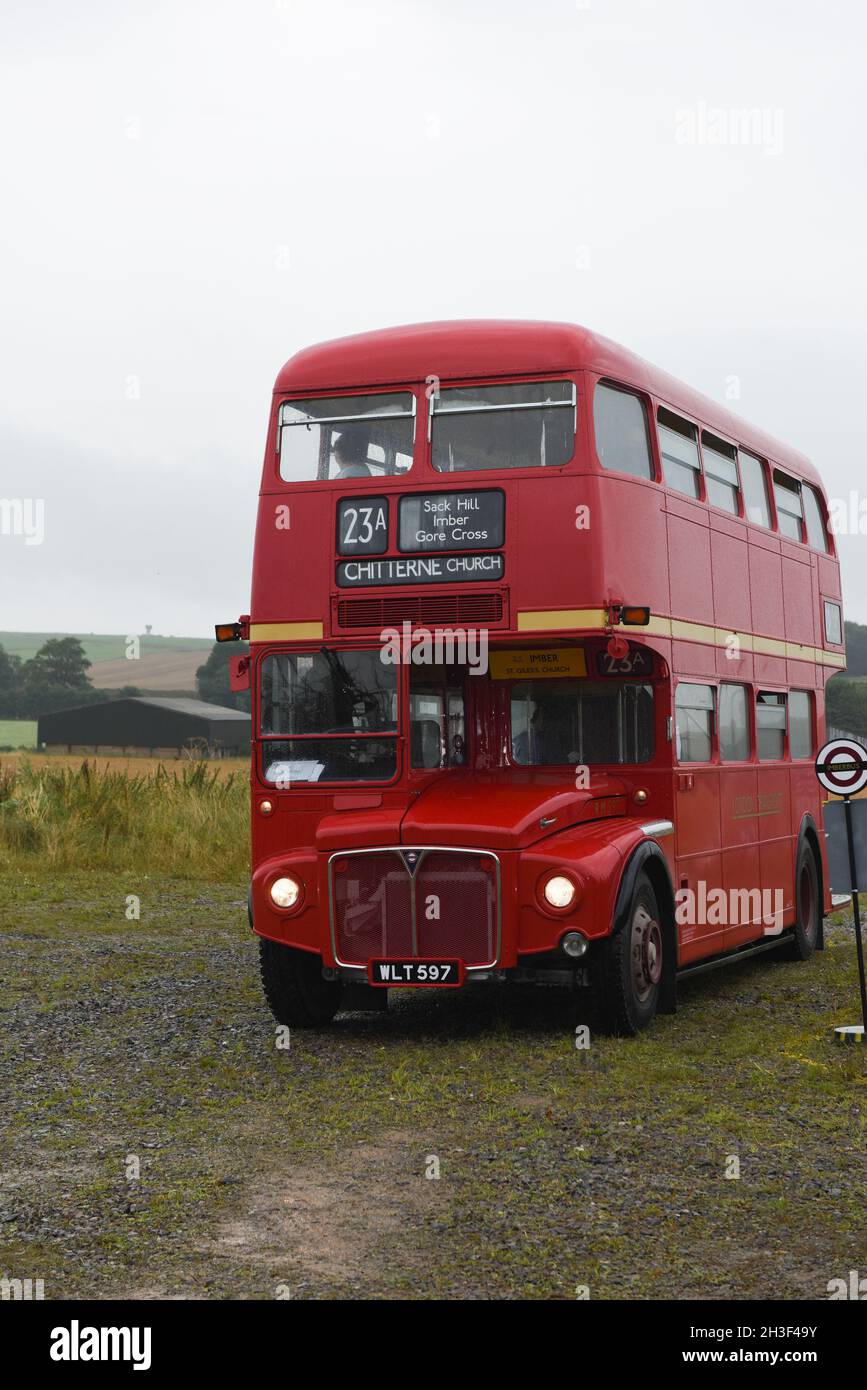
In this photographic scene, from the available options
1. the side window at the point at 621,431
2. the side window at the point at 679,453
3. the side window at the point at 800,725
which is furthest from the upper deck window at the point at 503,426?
the side window at the point at 800,725

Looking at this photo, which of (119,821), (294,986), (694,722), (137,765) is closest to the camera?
(294,986)

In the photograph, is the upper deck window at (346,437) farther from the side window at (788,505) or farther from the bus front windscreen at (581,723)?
the side window at (788,505)

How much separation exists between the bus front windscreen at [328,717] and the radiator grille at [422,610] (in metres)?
0.23

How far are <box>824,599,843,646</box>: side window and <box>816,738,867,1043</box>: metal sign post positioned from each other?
6.45 meters

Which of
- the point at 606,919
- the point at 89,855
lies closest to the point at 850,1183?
the point at 606,919

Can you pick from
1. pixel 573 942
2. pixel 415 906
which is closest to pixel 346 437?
pixel 415 906

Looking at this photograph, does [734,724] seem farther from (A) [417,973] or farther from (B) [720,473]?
(A) [417,973]

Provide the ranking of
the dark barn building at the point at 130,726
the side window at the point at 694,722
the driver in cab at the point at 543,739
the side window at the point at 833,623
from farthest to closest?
the dark barn building at the point at 130,726, the side window at the point at 833,623, the side window at the point at 694,722, the driver in cab at the point at 543,739

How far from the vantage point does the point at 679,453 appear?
12.3 meters

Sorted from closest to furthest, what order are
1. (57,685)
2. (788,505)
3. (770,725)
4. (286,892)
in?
(286,892) < (770,725) < (788,505) < (57,685)

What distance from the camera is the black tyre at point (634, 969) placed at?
10180mm

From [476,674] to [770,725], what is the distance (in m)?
3.96

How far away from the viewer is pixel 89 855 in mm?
22453

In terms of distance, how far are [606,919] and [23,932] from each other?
857cm
